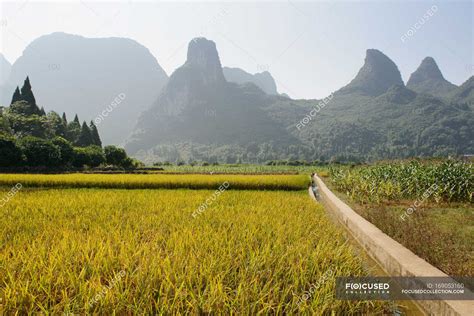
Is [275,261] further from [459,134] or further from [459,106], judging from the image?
[459,106]

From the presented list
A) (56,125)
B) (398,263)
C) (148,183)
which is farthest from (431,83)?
(398,263)

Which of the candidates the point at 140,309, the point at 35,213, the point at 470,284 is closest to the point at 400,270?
the point at 470,284

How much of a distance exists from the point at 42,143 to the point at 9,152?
15.3 feet

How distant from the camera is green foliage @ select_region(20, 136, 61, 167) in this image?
34031mm

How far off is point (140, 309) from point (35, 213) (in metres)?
6.60

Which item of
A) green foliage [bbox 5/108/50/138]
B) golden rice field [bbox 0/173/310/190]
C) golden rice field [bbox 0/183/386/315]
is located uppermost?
green foliage [bbox 5/108/50/138]

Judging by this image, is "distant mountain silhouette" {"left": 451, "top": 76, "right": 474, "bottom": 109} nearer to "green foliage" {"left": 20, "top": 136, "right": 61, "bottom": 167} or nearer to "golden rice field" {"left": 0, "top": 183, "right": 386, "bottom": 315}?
"green foliage" {"left": 20, "top": 136, "right": 61, "bottom": 167}

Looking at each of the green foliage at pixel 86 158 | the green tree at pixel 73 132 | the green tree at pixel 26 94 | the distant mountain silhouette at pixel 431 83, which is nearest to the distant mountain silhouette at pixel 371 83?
the distant mountain silhouette at pixel 431 83

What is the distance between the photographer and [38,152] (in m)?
34.5

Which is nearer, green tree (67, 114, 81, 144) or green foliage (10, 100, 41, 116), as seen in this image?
green foliage (10, 100, 41, 116)

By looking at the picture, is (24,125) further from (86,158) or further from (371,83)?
(371,83)

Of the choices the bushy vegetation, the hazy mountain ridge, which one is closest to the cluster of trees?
the bushy vegetation

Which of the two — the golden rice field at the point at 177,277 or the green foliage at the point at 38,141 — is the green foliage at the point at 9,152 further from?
the golden rice field at the point at 177,277

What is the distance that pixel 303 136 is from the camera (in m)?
139
